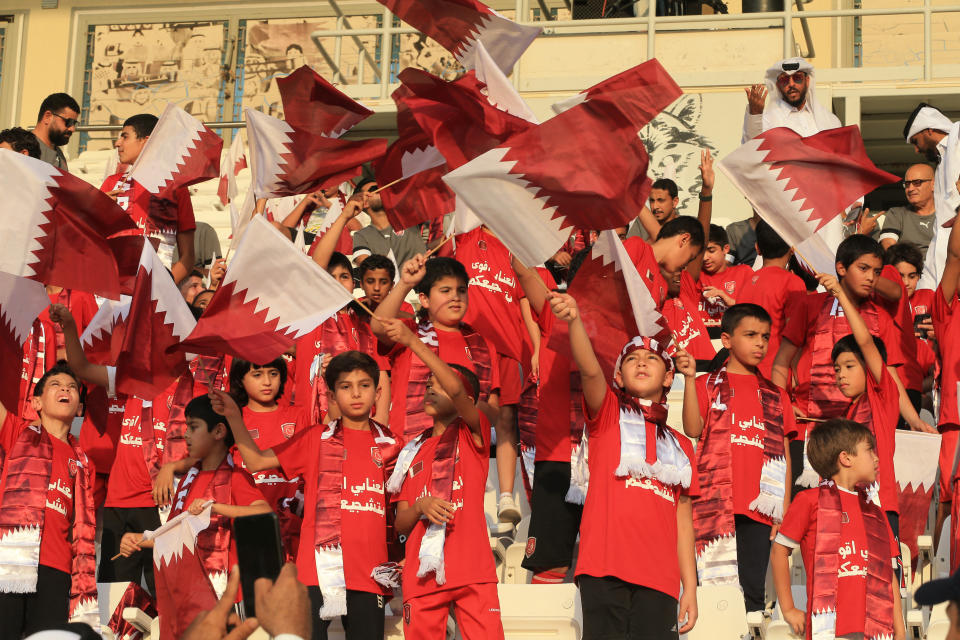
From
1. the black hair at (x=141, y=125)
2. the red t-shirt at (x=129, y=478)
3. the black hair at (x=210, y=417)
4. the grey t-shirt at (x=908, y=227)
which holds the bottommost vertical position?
the red t-shirt at (x=129, y=478)

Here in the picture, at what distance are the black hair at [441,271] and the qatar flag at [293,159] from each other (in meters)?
0.64

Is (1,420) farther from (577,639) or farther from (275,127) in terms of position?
(577,639)

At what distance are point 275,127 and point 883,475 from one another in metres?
3.51

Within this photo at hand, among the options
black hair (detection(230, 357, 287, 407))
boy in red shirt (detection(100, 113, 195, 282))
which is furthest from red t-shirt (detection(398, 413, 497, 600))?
boy in red shirt (detection(100, 113, 195, 282))

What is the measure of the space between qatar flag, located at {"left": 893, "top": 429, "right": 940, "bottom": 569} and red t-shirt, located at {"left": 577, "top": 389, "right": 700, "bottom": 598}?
61.7 inches

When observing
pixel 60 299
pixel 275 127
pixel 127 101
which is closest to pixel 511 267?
pixel 275 127

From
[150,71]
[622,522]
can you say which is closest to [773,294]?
[622,522]

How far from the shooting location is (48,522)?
6.84 meters

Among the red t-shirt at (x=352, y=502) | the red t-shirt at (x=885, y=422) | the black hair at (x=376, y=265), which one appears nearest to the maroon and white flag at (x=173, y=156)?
the black hair at (x=376, y=265)

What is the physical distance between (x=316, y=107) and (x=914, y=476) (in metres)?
3.62

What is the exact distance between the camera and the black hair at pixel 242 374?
7.47 meters

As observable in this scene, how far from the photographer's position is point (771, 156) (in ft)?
25.4

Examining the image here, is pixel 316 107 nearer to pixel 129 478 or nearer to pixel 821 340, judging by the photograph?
pixel 129 478

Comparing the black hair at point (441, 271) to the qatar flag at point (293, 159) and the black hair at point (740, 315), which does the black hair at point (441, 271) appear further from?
the black hair at point (740, 315)
